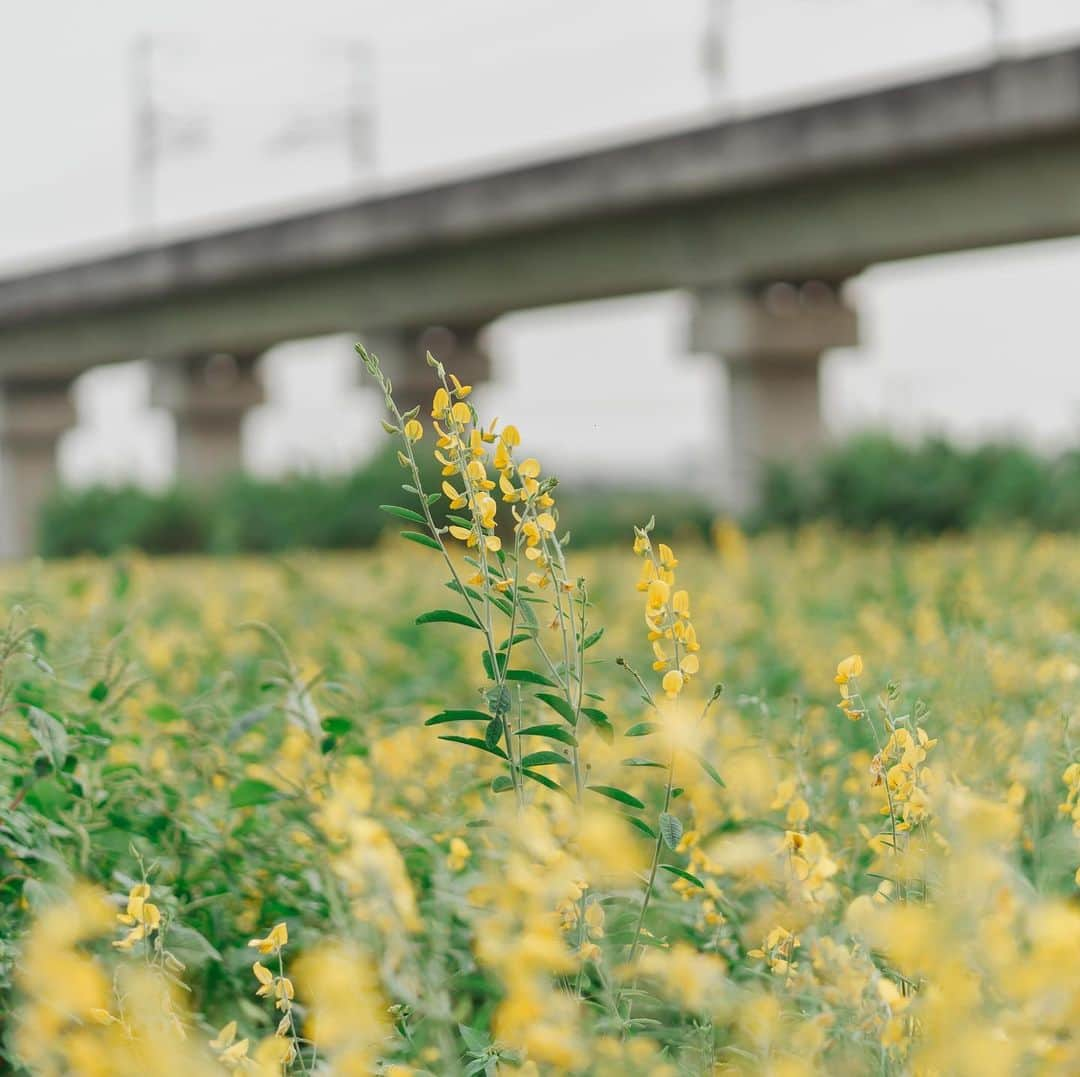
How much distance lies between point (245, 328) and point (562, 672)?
19.8 metres

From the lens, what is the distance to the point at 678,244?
51.5ft

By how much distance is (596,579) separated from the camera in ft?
19.1

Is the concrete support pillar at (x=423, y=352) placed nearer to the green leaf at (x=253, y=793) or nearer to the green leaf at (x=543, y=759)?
the green leaf at (x=253, y=793)

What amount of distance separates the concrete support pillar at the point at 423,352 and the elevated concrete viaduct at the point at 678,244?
0.04m

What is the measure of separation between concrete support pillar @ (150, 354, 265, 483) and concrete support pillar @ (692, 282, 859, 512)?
29.7 feet

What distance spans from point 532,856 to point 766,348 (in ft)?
46.2

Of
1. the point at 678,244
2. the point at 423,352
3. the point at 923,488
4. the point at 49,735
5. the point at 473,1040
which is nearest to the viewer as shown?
the point at 473,1040

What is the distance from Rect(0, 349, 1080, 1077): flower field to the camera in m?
0.98

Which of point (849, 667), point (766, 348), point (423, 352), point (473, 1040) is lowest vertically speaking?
point (473, 1040)

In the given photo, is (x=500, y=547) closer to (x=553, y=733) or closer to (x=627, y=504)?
(x=553, y=733)

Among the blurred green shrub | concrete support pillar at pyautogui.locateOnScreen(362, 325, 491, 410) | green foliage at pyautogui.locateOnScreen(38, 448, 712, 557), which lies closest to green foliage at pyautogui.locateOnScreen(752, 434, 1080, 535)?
the blurred green shrub

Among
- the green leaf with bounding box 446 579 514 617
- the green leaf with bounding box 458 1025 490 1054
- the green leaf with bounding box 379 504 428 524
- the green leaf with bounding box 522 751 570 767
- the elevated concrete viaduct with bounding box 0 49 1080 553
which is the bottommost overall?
the green leaf with bounding box 458 1025 490 1054

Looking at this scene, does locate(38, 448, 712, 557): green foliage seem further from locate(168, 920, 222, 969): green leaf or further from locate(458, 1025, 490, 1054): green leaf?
locate(458, 1025, 490, 1054): green leaf

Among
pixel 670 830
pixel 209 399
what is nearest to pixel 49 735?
pixel 670 830
